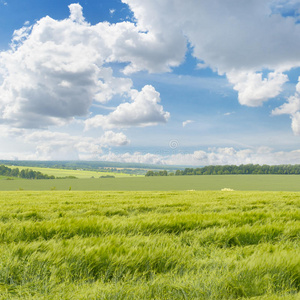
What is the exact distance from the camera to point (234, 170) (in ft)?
406

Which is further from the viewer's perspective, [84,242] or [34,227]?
[34,227]

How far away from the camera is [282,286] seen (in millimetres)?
2418

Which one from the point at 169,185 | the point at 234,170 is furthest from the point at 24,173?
the point at 234,170

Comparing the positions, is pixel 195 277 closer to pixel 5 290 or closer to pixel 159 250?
pixel 159 250

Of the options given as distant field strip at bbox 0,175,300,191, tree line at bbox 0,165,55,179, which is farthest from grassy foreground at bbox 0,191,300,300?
tree line at bbox 0,165,55,179

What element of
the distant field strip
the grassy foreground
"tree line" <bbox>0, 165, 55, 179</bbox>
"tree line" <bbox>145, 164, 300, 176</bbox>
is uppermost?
the grassy foreground

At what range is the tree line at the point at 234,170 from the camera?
11975cm

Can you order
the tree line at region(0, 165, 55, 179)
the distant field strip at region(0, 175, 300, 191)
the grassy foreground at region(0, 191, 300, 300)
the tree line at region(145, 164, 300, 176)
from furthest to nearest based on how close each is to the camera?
the tree line at region(0, 165, 55, 179)
the tree line at region(145, 164, 300, 176)
the distant field strip at region(0, 175, 300, 191)
the grassy foreground at region(0, 191, 300, 300)

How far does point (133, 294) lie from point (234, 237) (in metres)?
2.55

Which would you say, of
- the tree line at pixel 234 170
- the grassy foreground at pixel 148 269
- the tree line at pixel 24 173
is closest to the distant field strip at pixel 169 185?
the tree line at pixel 234 170

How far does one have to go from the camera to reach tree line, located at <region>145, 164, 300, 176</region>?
119750mm

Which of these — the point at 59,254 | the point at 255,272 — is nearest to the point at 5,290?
the point at 59,254

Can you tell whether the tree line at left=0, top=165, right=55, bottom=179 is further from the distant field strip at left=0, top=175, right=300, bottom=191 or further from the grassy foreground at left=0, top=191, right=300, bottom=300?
the grassy foreground at left=0, top=191, right=300, bottom=300

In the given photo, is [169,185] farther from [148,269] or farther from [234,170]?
[234,170]
